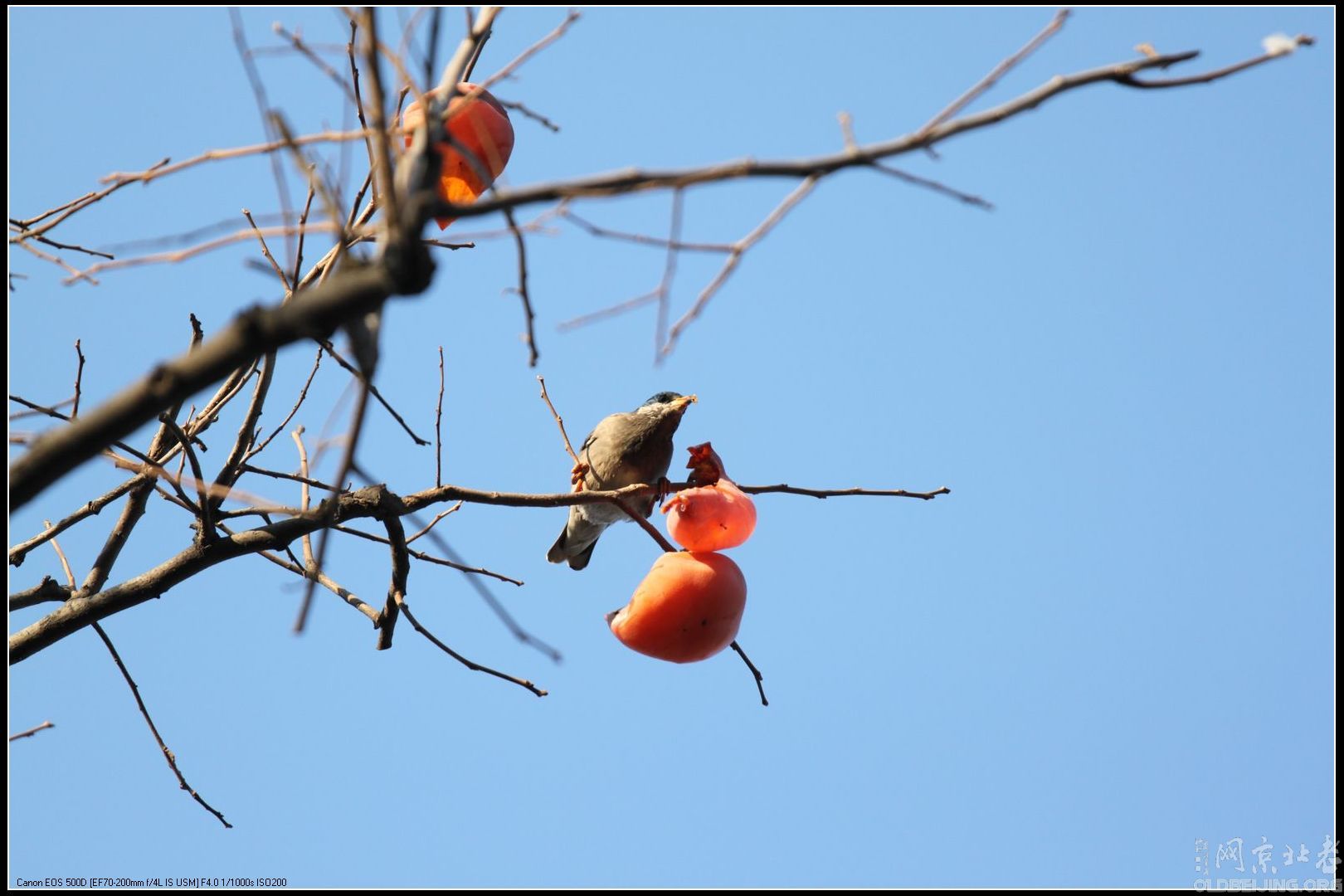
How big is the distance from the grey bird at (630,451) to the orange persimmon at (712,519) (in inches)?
54.3

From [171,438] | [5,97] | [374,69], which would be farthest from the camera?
[171,438]

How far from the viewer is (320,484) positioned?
9.02ft

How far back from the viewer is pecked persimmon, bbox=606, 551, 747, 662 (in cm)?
305

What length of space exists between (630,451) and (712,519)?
5.49ft

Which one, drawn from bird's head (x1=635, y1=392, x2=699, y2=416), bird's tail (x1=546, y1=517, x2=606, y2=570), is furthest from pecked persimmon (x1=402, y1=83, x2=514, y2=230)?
bird's tail (x1=546, y1=517, x2=606, y2=570)

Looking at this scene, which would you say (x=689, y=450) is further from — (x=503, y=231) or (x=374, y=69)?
(x=374, y=69)

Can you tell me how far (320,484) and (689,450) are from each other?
122 cm

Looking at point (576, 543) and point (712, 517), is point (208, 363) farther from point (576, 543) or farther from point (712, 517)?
point (576, 543)

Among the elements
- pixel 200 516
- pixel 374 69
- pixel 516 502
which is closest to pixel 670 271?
pixel 374 69

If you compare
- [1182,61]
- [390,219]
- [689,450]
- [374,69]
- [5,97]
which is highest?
[5,97]

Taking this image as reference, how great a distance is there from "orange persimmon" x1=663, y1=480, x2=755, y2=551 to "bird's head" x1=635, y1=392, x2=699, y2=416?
1.42 metres

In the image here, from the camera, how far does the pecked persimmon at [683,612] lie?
3.05 m

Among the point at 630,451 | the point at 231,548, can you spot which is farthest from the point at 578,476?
the point at 231,548

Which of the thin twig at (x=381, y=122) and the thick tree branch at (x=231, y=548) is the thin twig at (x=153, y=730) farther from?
the thin twig at (x=381, y=122)
